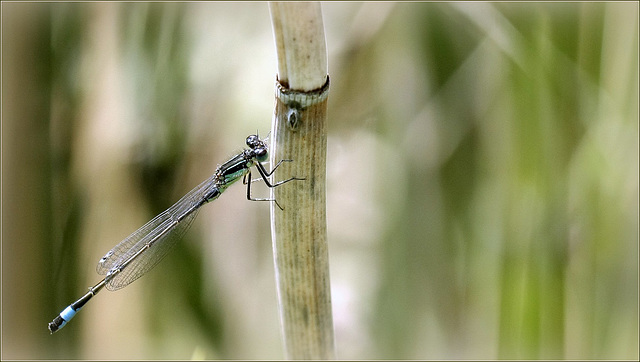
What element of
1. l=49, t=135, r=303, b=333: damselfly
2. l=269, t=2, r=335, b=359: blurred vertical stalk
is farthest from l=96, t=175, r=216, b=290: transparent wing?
l=269, t=2, r=335, b=359: blurred vertical stalk

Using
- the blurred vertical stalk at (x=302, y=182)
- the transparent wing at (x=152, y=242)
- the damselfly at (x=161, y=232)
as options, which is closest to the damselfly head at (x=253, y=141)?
the damselfly at (x=161, y=232)

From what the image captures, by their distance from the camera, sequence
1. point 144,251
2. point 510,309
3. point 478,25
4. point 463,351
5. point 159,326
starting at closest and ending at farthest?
1. point 510,309
2. point 478,25
3. point 463,351
4. point 159,326
5. point 144,251

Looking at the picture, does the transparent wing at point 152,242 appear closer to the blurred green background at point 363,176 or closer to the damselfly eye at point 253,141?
the blurred green background at point 363,176

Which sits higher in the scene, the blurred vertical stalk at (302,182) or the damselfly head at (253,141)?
the damselfly head at (253,141)

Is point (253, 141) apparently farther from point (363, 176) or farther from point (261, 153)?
point (363, 176)

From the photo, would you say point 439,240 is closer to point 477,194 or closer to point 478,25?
point 477,194

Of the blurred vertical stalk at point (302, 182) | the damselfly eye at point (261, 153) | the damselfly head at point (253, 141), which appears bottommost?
the blurred vertical stalk at point (302, 182)

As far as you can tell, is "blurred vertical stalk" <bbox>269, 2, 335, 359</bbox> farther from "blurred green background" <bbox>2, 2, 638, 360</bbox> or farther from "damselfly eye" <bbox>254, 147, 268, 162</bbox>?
"damselfly eye" <bbox>254, 147, 268, 162</bbox>

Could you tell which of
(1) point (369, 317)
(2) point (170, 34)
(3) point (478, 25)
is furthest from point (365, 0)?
(1) point (369, 317)
